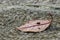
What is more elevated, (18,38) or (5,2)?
(5,2)

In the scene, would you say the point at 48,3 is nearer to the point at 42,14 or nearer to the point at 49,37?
the point at 42,14

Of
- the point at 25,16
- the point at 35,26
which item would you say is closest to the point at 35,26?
the point at 35,26

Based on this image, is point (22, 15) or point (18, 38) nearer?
point (18, 38)

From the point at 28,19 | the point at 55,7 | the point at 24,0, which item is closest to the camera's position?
the point at 28,19

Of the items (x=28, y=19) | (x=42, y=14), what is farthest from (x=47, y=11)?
(x=28, y=19)
